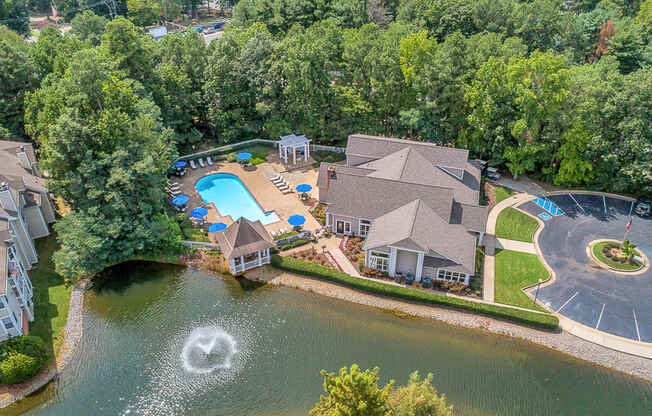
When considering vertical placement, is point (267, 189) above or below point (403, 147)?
below

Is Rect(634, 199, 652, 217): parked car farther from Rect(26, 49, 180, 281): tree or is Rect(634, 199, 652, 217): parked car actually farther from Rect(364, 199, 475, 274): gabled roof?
Rect(26, 49, 180, 281): tree

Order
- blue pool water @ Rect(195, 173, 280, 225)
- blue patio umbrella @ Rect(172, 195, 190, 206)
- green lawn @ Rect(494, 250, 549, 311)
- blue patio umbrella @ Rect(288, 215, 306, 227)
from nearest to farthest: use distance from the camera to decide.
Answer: green lawn @ Rect(494, 250, 549, 311)
blue patio umbrella @ Rect(288, 215, 306, 227)
blue patio umbrella @ Rect(172, 195, 190, 206)
blue pool water @ Rect(195, 173, 280, 225)

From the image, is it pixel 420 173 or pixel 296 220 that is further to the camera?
pixel 420 173

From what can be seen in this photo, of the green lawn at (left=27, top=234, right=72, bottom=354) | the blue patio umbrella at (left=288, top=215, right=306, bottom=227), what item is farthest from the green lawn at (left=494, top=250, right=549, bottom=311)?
the green lawn at (left=27, top=234, right=72, bottom=354)

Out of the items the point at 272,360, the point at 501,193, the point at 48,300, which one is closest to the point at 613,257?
the point at 501,193

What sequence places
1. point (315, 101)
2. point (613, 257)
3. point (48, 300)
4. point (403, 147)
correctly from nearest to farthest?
point (48, 300) < point (613, 257) < point (403, 147) < point (315, 101)

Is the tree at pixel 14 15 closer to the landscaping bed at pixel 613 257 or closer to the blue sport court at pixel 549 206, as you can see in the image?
the blue sport court at pixel 549 206

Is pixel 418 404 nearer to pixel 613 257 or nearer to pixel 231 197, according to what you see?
pixel 613 257
